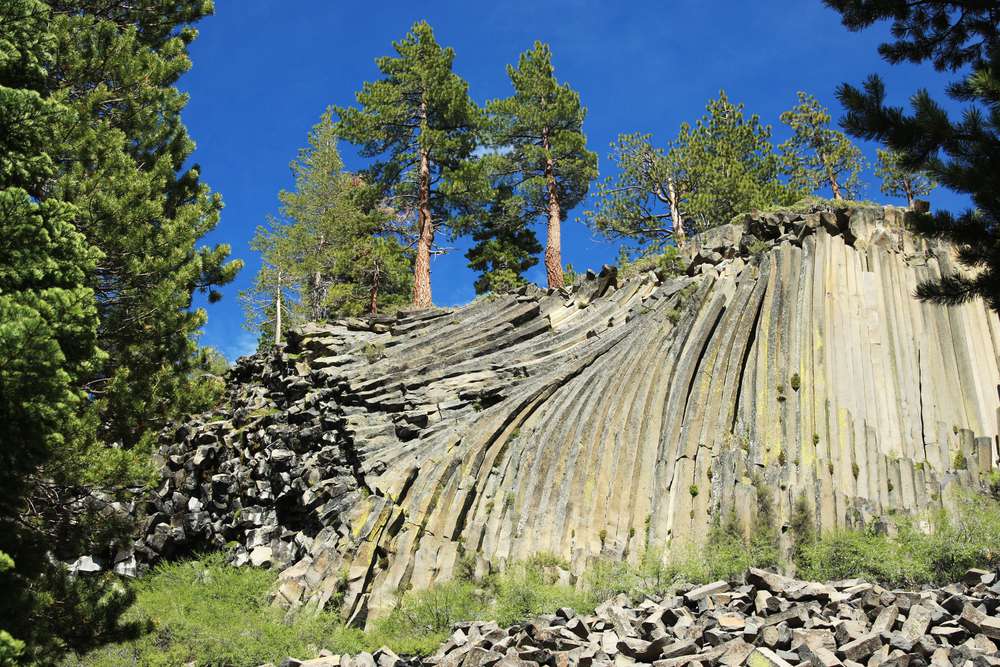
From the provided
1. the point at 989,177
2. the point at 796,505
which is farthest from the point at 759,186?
the point at 989,177

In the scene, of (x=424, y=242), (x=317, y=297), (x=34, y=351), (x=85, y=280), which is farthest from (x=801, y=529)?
(x=317, y=297)

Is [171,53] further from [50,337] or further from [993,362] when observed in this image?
[993,362]

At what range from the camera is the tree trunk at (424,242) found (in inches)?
1086

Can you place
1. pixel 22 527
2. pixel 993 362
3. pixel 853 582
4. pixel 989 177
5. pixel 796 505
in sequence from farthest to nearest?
pixel 993 362
pixel 796 505
pixel 22 527
pixel 853 582
pixel 989 177

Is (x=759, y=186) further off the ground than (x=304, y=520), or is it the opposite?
(x=759, y=186)

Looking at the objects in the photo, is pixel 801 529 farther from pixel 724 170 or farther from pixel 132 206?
pixel 724 170

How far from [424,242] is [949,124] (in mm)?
20597

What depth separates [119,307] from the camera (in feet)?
49.6

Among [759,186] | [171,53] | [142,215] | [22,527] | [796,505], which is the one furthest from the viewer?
[759,186]

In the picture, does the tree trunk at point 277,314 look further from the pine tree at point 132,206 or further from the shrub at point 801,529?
the shrub at point 801,529

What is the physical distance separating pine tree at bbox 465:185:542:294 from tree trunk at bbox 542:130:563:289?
142 centimetres

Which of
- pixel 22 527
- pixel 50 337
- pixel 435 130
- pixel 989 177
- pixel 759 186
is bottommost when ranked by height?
pixel 22 527

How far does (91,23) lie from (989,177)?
15798mm

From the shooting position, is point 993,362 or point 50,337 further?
point 993,362
